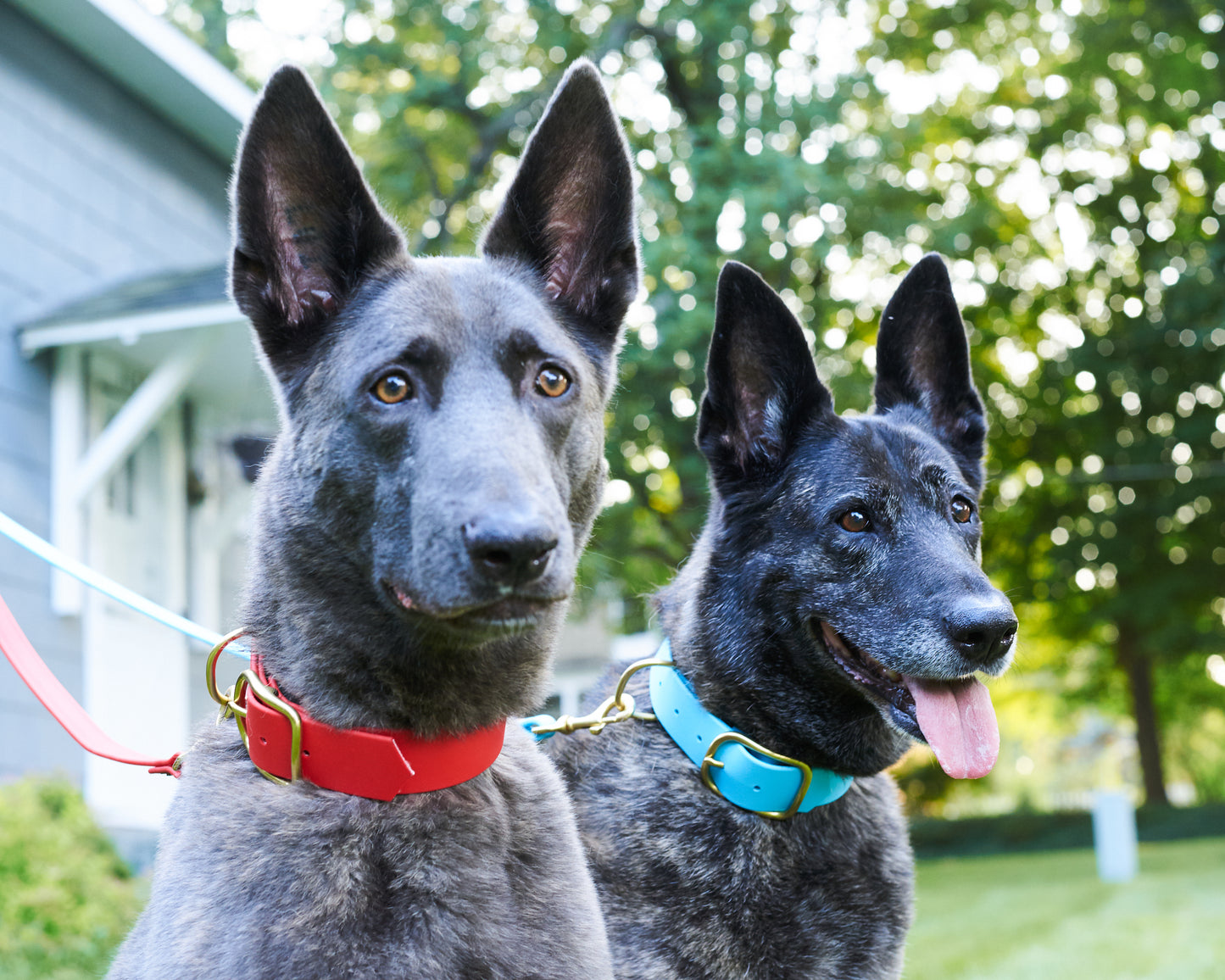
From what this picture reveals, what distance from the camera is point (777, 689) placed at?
340 cm

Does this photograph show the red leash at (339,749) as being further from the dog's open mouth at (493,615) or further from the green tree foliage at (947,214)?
the green tree foliage at (947,214)

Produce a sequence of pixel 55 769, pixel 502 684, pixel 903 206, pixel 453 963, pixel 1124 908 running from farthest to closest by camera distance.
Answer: pixel 903 206, pixel 1124 908, pixel 55 769, pixel 502 684, pixel 453 963

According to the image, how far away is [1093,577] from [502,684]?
2033 centimetres

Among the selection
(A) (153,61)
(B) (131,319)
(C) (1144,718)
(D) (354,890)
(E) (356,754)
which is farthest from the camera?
(C) (1144,718)

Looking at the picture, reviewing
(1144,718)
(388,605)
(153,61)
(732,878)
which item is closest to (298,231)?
(388,605)

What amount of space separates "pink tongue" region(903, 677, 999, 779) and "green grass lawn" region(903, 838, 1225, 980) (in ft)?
6.78

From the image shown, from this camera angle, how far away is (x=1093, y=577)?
68.2ft

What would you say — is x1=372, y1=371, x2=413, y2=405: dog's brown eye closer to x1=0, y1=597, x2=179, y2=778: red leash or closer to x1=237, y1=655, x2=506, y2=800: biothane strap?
x1=237, y1=655, x2=506, y2=800: biothane strap

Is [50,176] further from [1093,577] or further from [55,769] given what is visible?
[1093,577]

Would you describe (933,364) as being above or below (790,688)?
above

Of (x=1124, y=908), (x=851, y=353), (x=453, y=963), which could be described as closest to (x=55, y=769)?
(x=453, y=963)

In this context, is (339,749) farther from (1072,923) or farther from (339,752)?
(1072,923)

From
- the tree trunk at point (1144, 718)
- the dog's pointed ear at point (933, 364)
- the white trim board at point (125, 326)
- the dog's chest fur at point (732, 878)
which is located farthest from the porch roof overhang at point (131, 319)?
the tree trunk at point (1144, 718)

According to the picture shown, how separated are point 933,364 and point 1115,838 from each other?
12.5 metres
